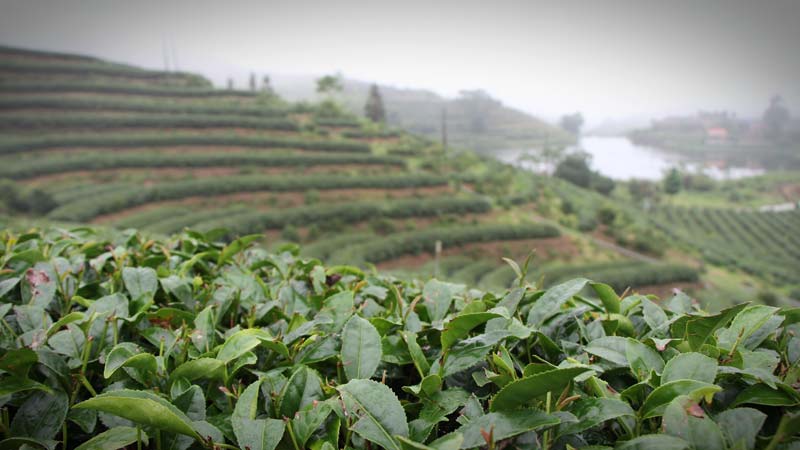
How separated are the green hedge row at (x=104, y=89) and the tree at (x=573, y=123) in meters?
54.9

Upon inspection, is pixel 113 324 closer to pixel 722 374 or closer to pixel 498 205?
pixel 722 374

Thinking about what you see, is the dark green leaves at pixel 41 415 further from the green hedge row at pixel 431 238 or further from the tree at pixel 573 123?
the tree at pixel 573 123

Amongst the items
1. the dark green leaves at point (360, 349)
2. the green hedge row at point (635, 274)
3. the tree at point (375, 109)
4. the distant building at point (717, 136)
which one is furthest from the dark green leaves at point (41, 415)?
the distant building at point (717, 136)

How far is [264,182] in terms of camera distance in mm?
12969

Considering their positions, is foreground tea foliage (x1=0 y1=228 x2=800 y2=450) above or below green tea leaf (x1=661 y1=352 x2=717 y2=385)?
below

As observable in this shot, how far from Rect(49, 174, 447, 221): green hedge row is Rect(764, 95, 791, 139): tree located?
1435 inches

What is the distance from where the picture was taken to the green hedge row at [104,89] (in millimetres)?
17516

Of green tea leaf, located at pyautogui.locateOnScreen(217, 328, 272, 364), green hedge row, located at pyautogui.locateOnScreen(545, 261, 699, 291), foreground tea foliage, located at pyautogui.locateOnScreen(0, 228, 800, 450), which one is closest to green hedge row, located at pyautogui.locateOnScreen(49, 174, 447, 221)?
Result: green hedge row, located at pyautogui.locateOnScreen(545, 261, 699, 291)

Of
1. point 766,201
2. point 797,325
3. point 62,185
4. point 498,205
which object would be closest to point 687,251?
point 498,205

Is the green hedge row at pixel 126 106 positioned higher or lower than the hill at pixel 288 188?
higher

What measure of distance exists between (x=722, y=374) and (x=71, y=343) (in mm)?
926

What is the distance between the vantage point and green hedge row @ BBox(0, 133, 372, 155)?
47.6 feet

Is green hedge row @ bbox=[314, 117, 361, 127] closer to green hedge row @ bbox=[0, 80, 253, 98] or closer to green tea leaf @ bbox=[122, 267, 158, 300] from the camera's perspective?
green hedge row @ bbox=[0, 80, 253, 98]

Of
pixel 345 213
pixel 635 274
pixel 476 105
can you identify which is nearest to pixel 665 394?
pixel 635 274
